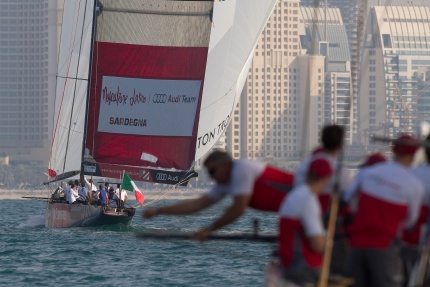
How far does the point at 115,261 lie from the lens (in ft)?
66.2

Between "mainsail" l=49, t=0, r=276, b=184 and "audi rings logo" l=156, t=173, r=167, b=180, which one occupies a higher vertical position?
"mainsail" l=49, t=0, r=276, b=184

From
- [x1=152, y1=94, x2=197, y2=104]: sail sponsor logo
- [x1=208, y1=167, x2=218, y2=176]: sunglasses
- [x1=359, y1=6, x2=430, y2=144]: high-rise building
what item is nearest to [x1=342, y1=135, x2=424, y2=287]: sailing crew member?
[x1=208, y1=167, x2=218, y2=176]: sunglasses

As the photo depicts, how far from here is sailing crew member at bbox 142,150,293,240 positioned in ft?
21.4

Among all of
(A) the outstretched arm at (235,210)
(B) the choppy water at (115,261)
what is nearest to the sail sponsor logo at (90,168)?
(B) the choppy water at (115,261)

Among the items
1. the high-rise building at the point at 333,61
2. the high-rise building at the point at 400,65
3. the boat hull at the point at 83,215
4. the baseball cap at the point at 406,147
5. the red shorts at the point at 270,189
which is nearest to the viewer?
the baseball cap at the point at 406,147

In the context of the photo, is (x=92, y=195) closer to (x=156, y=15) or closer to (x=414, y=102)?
(x=156, y=15)

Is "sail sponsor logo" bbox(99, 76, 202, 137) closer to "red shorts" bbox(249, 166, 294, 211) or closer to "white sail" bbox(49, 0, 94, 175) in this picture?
"white sail" bbox(49, 0, 94, 175)

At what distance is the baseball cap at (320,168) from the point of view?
6043 millimetres

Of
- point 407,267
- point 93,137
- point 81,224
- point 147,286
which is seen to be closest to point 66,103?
point 93,137

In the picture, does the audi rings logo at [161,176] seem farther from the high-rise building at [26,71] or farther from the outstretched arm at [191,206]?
the high-rise building at [26,71]

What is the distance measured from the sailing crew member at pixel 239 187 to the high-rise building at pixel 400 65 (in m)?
156

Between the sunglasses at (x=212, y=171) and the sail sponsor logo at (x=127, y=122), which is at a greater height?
the sail sponsor logo at (x=127, y=122)

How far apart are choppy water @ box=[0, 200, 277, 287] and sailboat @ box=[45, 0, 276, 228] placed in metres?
2.17

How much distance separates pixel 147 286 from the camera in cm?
1595
